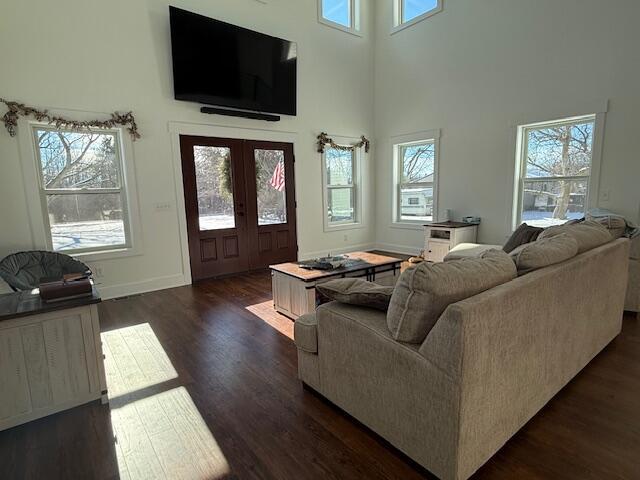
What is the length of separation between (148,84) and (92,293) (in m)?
3.13

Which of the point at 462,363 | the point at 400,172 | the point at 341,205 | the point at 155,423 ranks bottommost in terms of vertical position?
the point at 155,423

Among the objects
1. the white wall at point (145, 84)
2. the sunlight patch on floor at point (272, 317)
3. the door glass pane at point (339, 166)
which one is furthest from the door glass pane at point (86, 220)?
the door glass pane at point (339, 166)

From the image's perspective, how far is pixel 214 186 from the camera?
16.1 ft

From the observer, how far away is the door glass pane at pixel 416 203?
609 cm

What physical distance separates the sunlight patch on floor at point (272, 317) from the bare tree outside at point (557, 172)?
3.77 metres

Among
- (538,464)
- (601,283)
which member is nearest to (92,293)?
(538,464)

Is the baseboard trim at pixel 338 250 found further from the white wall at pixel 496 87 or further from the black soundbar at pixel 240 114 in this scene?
the black soundbar at pixel 240 114

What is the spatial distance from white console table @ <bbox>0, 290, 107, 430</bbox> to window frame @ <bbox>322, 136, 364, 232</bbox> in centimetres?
439

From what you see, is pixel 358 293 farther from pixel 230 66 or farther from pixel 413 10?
pixel 413 10

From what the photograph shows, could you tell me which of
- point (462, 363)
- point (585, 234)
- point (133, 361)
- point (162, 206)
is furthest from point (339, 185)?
point (462, 363)

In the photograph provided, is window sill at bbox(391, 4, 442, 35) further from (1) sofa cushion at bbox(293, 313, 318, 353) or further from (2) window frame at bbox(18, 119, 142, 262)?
(1) sofa cushion at bbox(293, 313, 318, 353)

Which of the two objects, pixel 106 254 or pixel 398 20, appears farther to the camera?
pixel 398 20

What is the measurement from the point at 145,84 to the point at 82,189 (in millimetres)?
1460

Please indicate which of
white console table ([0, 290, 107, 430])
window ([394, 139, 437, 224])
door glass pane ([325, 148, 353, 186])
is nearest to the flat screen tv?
door glass pane ([325, 148, 353, 186])
